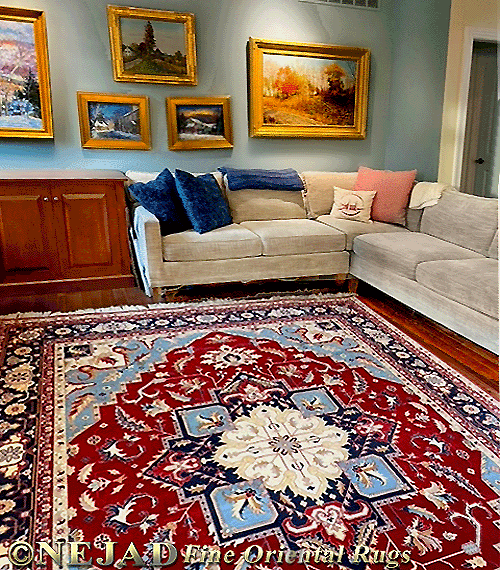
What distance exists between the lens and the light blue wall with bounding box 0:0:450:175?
155 inches

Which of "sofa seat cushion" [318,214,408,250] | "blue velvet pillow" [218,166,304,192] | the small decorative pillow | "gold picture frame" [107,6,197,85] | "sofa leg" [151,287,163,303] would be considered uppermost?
"gold picture frame" [107,6,197,85]

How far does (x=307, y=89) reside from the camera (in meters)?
4.56

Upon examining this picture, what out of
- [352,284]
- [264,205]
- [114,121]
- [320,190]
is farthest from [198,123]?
[352,284]

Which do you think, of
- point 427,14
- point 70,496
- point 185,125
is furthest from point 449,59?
point 70,496

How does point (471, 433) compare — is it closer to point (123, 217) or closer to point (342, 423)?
point (342, 423)

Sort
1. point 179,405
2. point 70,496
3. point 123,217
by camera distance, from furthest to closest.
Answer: point 123,217 → point 179,405 → point 70,496

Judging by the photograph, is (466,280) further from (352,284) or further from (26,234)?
(26,234)

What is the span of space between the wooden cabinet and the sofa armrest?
0.31m

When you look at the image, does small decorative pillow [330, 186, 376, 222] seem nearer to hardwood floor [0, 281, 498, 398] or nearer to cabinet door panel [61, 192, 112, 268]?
hardwood floor [0, 281, 498, 398]

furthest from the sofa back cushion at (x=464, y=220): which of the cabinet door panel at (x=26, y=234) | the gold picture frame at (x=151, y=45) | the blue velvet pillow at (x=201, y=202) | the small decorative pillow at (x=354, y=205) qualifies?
the cabinet door panel at (x=26, y=234)

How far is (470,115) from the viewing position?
17.2 ft

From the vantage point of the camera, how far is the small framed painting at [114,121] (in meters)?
4.02

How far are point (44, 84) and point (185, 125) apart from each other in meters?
1.12

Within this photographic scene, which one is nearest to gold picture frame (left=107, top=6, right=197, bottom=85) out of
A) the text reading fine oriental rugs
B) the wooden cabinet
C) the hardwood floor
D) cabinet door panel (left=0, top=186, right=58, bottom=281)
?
the wooden cabinet
